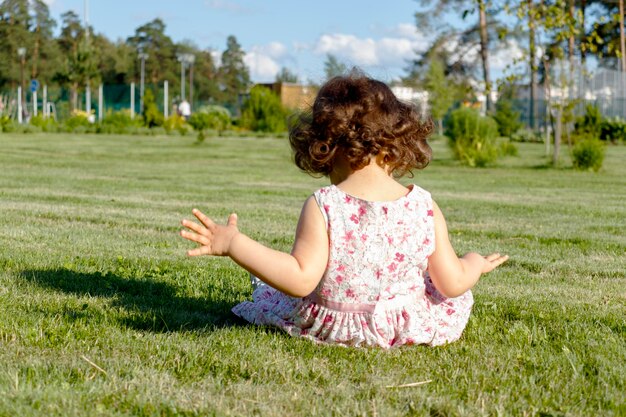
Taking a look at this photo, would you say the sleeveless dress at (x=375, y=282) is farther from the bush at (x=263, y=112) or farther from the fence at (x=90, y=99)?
the fence at (x=90, y=99)

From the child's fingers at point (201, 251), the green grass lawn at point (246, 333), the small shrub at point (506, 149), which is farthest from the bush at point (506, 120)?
the child's fingers at point (201, 251)

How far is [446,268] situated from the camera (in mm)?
3848

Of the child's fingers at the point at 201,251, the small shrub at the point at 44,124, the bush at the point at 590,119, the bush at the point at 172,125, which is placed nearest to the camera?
the child's fingers at the point at 201,251

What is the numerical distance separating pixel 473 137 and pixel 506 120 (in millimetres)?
20165

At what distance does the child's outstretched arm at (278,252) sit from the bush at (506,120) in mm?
36497

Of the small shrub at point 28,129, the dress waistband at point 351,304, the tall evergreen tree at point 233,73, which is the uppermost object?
the tall evergreen tree at point 233,73

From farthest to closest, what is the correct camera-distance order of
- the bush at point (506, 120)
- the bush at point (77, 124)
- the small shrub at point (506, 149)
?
the bush at point (506, 120) < the bush at point (77, 124) < the small shrub at point (506, 149)

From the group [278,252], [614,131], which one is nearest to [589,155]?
[278,252]

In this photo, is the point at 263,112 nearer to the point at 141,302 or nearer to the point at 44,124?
the point at 44,124

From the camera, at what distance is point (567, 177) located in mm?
16750

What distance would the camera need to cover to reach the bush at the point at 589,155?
18406 mm

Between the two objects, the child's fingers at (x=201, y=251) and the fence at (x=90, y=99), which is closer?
the child's fingers at (x=201, y=251)

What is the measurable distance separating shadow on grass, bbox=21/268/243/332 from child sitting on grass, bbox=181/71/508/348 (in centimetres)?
59

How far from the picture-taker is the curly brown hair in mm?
3658
